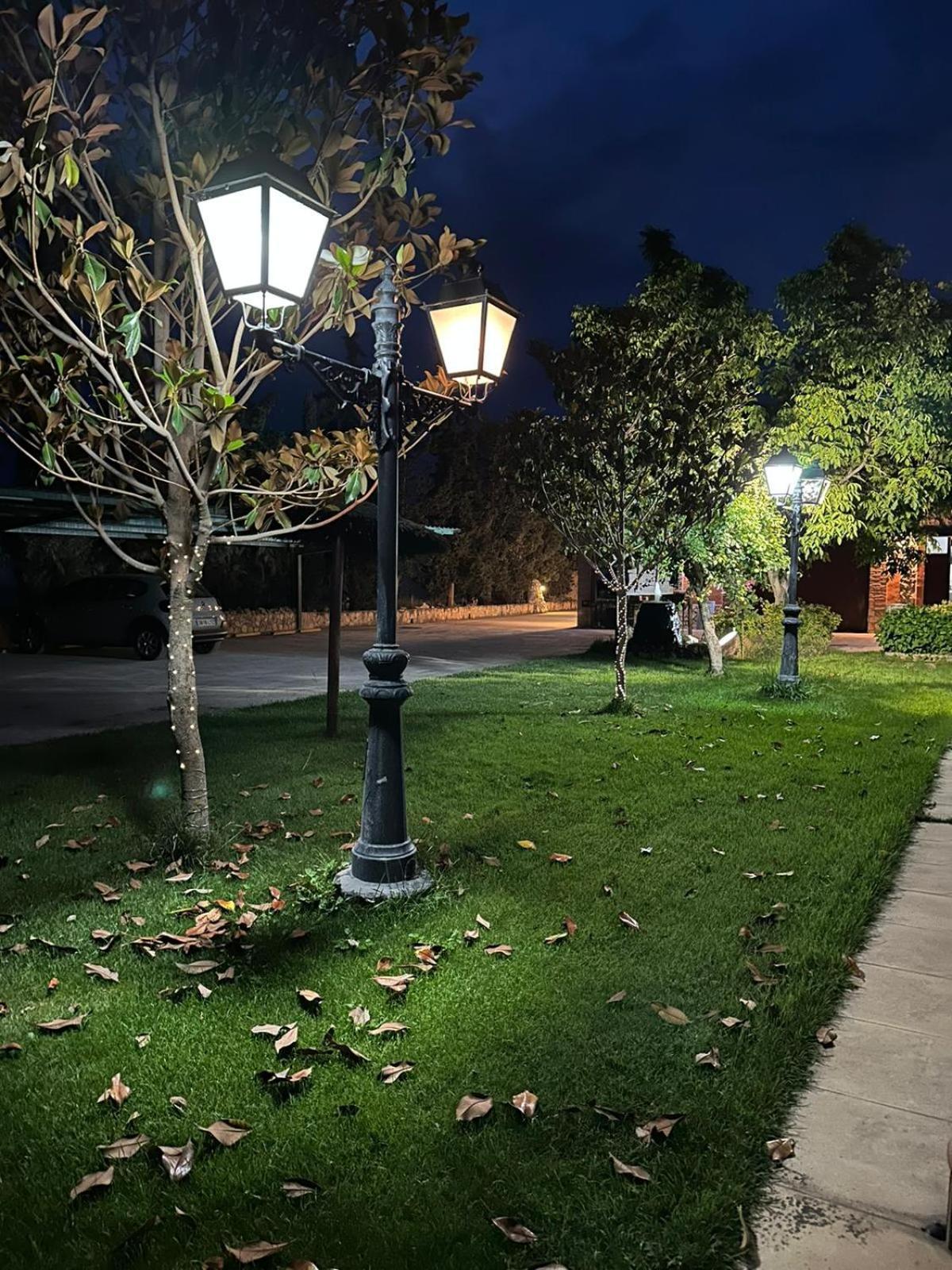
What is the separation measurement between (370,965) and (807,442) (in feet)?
49.1

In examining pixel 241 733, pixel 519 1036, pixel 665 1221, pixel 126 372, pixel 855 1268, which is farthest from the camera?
pixel 241 733

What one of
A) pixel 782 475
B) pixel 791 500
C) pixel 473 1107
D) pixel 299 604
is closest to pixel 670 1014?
pixel 473 1107

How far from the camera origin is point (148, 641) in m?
16.9

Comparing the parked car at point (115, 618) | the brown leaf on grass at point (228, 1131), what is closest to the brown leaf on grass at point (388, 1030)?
the brown leaf on grass at point (228, 1131)

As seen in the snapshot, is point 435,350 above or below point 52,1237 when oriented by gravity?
above

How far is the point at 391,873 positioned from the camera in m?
4.51

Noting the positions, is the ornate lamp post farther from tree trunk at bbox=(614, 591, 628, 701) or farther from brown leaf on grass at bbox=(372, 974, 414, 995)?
tree trunk at bbox=(614, 591, 628, 701)

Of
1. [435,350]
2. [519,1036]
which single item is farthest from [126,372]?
[519,1036]

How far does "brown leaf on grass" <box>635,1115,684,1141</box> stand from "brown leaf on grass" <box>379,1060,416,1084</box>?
76 cm

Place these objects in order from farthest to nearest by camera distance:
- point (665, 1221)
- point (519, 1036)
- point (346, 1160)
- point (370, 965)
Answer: point (370, 965), point (519, 1036), point (346, 1160), point (665, 1221)

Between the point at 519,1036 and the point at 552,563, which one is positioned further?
the point at 552,563

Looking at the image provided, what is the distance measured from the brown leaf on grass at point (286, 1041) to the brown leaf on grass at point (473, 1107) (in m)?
0.65

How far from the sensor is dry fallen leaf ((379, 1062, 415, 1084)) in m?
2.94

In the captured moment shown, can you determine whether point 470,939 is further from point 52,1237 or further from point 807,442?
point 807,442
